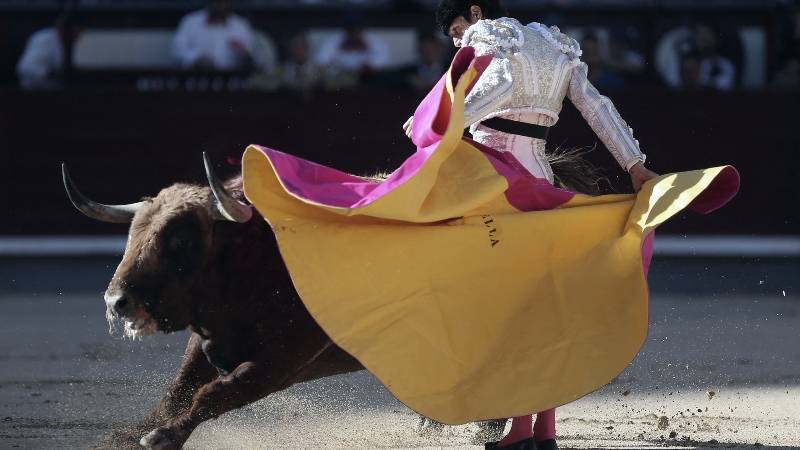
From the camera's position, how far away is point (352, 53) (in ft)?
24.4

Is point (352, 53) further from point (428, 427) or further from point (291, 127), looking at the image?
point (428, 427)

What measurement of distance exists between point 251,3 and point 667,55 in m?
2.22

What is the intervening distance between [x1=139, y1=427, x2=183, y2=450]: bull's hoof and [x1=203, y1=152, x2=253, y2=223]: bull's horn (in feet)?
1.67

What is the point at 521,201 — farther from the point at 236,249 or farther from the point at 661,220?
the point at 236,249

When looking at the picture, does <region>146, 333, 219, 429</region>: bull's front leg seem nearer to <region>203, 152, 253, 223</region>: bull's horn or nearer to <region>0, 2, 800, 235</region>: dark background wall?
<region>203, 152, 253, 223</region>: bull's horn

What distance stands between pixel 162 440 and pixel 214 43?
4.41 metres


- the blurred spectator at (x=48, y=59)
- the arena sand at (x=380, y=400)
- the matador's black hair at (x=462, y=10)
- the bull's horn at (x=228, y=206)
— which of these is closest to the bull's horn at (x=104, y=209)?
the bull's horn at (x=228, y=206)

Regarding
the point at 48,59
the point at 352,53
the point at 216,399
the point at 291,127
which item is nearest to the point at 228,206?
the point at 216,399

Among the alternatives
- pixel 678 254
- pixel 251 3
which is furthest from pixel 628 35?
pixel 251 3

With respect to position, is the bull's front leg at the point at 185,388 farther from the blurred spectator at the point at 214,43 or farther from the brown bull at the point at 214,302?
the blurred spectator at the point at 214,43

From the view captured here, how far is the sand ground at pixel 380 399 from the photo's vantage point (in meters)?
3.66

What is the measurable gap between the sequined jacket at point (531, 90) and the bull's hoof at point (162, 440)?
0.95 meters

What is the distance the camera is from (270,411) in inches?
157

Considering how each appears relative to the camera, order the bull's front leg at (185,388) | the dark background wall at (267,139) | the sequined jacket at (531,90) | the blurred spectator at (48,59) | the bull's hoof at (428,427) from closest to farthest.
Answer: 1. the sequined jacket at (531,90)
2. the bull's front leg at (185,388)
3. the bull's hoof at (428,427)
4. the dark background wall at (267,139)
5. the blurred spectator at (48,59)
